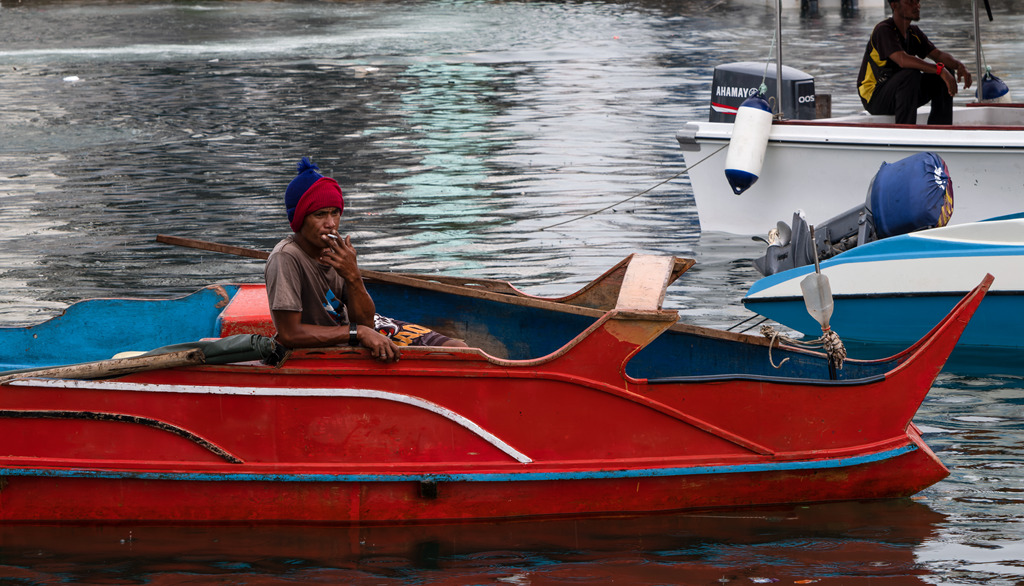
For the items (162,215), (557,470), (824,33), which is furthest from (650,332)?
(824,33)

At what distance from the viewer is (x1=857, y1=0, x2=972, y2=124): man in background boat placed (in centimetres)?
965

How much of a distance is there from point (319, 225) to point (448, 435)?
1.08 metres

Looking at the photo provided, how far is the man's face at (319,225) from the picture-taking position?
4.92 m

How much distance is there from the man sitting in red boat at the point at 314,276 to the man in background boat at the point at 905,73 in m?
6.29

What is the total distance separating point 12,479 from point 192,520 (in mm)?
812

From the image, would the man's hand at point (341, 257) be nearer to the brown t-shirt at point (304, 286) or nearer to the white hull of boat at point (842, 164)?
→ the brown t-shirt at point (304, 286)

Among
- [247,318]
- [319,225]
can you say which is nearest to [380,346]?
[319,225]

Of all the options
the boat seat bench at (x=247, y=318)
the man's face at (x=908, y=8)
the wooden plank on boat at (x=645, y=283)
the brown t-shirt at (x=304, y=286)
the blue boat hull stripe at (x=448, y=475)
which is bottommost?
the blue boat hull stripe at (x=448, y=475)

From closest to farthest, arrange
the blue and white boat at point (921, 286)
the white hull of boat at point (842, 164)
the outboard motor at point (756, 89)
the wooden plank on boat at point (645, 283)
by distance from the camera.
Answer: the wooden plank on boat at point (645, 283) < the blue and white boat at point (921, 286) < the white hull of boat at point (842, 164) < the outboard motor at point (756, 89)

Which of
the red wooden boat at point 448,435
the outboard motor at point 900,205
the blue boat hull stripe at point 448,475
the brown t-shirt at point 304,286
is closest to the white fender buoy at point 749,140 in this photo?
the outboard motor at point 900,205

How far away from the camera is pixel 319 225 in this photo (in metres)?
4.93

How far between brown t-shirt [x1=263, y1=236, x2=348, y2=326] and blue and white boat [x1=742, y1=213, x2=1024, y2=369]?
11.9ft

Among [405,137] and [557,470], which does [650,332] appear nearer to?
[557,470]

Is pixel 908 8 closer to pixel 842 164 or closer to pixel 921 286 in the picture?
pixel 842 164
